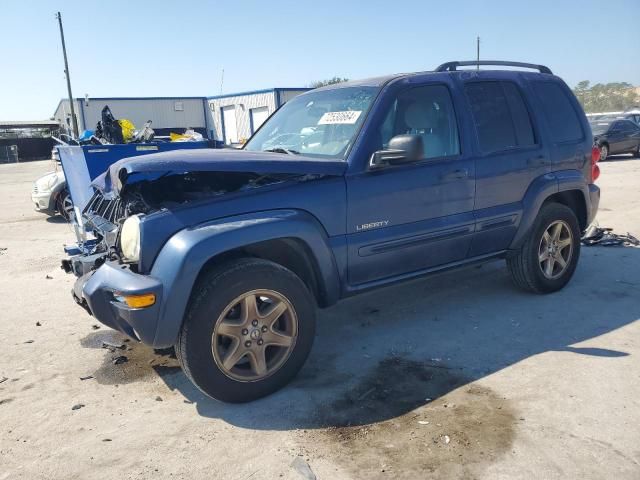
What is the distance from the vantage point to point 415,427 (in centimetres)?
302

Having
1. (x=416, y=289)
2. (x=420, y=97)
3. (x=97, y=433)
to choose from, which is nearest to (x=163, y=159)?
(x=97, y=433)

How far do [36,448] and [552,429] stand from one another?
9.46 feet

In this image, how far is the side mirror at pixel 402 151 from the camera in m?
3.57

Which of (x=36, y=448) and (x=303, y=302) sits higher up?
(x=303, y=302)

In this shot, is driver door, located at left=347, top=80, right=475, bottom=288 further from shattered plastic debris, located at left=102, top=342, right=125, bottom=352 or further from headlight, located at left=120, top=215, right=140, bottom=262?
shattered plastic debris, located at left=102, top=342, right=125, bottom=352

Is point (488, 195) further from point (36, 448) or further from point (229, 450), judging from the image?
point (36, 448)

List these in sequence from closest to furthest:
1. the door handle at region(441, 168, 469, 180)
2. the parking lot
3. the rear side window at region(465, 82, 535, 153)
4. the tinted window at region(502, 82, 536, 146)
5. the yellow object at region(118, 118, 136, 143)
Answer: the parking lot → the door handle at region(441, 168, 469, 180) → the rear side window at region(465, 82, 535, 153) → the tinted window at region(502, 82, 536, 146) → the yellow object at region(118, 118, 136, 143)

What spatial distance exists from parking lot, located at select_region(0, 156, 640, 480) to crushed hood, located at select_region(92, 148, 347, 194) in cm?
141

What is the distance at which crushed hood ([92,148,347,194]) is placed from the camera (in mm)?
3162

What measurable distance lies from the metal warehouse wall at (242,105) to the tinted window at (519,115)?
21345mm

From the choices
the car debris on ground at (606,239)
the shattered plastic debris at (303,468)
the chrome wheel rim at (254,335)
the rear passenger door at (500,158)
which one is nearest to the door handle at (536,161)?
the rear passenger door at (500,158)

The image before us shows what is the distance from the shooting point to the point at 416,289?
18.0 ft

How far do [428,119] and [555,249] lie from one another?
6.33 feet

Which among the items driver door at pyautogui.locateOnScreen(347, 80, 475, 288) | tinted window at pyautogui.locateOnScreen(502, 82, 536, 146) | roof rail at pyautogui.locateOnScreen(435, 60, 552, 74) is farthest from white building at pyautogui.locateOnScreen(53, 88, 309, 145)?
driver door at pyautogui.locateOnScreen(347, 80, 475, 288)
